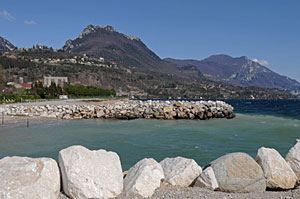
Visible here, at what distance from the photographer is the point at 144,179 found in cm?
602

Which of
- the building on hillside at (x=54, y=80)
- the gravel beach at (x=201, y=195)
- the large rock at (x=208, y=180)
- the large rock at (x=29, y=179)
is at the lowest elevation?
the gravel beach at (x=201, y=195)

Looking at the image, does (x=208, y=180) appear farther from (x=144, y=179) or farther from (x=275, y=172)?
(x=275, y=172)

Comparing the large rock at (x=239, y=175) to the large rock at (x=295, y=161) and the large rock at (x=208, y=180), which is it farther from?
the large rock at (x=295, y=161)

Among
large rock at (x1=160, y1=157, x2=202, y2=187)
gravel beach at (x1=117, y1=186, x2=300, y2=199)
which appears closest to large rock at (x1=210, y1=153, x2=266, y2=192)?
gravel beach at (x1=117, y1=186, x2=300, y2=199)

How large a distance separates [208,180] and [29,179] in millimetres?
3950

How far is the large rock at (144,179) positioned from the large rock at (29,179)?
1592 millimetres

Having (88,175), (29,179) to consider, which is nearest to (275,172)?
(88,175)

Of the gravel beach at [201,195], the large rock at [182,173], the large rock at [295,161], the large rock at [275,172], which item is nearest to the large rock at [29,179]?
the gravel beach at [201,195]

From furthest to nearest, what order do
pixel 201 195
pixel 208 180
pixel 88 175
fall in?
pixel 208 180
pixel 201 195
pixel 88 175

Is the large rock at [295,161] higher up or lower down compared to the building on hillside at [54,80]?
lower down

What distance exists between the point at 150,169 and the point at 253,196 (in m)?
2.37

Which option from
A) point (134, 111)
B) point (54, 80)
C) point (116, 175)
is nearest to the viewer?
point (116, 175)

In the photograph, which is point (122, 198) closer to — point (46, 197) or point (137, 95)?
point (46, 197)

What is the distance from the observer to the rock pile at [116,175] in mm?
5219
